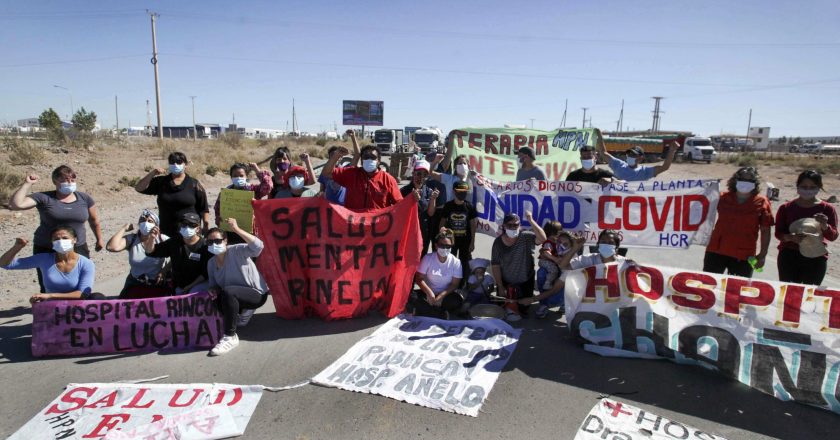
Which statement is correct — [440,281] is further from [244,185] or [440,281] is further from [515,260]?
[244,185]

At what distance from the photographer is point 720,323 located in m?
4.00

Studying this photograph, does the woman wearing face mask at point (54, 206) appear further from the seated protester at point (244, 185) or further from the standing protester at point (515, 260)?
the standing protester at point (515, 260)

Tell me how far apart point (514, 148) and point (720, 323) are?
4862 millimetres

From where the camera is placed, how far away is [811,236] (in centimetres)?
429

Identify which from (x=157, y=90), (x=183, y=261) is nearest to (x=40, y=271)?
(x=183, y=261)

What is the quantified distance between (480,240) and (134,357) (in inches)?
269

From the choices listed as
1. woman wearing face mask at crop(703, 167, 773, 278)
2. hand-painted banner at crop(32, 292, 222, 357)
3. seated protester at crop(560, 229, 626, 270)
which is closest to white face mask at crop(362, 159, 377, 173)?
hand-painted banner at crop(32, 292, 222, 357)

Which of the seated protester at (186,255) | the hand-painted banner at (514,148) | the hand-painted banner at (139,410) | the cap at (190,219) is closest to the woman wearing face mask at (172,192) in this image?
the seated protester at (186,255)

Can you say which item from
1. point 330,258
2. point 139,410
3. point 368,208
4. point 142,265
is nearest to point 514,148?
point 368,208

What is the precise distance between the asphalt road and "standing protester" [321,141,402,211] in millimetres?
1504

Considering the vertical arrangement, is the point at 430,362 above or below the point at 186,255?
below

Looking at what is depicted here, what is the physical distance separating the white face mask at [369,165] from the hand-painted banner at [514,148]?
2641 mm

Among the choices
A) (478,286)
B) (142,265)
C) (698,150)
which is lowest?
(478,286)

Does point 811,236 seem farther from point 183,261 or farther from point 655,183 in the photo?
point 183,261
